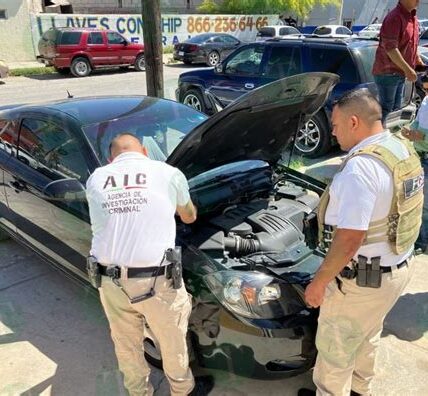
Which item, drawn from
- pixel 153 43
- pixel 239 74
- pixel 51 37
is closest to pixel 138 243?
pixel 153 43

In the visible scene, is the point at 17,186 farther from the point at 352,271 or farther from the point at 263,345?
the point at 352,271

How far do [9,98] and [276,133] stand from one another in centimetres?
1249

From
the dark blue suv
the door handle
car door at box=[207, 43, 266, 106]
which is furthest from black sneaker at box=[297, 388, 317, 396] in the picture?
car door at box=[207, 43, 266, 106]

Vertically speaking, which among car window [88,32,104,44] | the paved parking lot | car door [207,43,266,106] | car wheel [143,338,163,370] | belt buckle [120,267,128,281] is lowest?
the paved parking lot

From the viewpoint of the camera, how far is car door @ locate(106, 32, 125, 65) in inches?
734

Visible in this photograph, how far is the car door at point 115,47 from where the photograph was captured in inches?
734

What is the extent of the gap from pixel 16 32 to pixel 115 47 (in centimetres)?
590

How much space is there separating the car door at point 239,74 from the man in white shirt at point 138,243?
6.11m

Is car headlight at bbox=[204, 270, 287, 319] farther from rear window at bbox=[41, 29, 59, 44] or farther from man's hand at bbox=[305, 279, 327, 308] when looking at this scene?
rear window at bbox=[41, 29, 59, 44]

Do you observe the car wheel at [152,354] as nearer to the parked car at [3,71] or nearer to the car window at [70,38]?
the car window at [70,38]

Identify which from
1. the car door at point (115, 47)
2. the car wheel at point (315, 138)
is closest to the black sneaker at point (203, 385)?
the car wheel at point (315, 138)

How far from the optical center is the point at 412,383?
275 centimetres

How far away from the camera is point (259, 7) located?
106ft

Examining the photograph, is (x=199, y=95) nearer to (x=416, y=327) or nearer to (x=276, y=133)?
(x=276, y=133)
